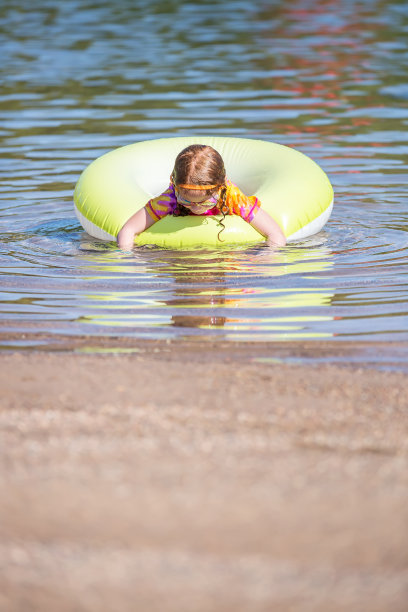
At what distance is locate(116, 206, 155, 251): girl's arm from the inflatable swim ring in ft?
0.12

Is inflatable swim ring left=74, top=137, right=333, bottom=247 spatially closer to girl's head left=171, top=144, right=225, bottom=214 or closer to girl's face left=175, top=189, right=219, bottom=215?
girl's face left=175, top=189, right=219, bottom=215

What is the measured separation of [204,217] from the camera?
5.29m

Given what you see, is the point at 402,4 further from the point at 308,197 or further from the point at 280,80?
the point at 308,197

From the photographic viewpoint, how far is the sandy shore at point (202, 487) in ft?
6.63

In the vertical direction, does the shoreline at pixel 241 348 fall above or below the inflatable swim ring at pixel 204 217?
below

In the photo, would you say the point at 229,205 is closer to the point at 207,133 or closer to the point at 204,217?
the point at 204,217

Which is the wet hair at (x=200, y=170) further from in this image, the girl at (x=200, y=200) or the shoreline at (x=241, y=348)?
the shoreline at (x=241, y=348)

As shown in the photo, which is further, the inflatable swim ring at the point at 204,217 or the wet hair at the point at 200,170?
the inflatable swim ring at the point at 204,217

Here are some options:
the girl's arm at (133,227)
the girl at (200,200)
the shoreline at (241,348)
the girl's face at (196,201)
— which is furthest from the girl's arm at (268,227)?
the shoreline at (241,348)

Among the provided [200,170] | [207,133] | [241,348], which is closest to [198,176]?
[200,170]

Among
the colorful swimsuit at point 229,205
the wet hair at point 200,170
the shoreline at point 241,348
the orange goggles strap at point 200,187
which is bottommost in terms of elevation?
the shoreline at point 241,348

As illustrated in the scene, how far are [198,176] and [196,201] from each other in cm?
20

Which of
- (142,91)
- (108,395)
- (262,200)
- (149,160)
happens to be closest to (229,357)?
(108,395)

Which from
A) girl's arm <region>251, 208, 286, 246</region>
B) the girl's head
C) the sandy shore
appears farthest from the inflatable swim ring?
the sandy shore
